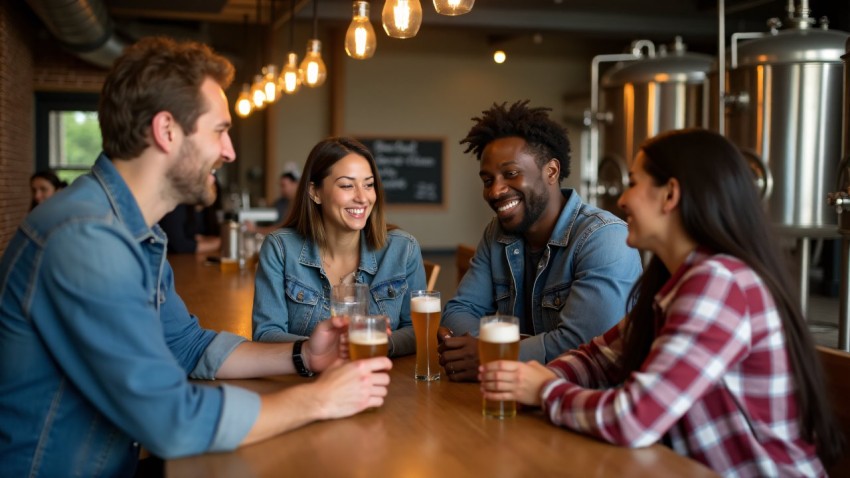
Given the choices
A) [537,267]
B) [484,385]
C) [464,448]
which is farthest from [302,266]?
[464,448]

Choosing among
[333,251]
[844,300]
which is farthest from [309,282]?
[844,300]

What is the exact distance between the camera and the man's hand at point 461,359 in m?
1.88

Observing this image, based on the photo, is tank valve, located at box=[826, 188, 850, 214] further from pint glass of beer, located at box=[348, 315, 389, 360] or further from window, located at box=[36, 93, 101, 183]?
window, located at box=[36, 93, 101, 183]

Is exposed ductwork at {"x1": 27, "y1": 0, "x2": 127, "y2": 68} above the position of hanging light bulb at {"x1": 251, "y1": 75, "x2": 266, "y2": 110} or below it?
above

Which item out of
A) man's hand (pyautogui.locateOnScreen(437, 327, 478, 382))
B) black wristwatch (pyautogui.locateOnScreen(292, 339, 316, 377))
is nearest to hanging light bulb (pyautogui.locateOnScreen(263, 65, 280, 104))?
black wristwatch (pyautogui.locateOnScreen(292, 339, 316, 377))

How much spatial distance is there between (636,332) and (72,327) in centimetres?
106

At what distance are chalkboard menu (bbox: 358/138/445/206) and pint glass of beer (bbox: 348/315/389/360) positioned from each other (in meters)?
10.7

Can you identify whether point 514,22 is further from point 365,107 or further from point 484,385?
point 484,385

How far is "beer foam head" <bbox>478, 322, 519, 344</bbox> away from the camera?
63.1 inches

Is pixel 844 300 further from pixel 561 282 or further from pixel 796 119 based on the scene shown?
pixel 561 282

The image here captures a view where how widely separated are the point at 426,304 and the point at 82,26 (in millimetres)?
6013

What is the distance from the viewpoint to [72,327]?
1362 millimetres

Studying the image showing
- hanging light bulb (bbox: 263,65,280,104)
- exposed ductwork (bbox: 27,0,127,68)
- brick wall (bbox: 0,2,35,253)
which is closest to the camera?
hanging light bulb (bbox: 263,65,280,104)

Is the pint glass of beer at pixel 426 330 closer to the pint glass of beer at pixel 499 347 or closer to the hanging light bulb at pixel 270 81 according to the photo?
the pint glass of beer at pixel 499 347
